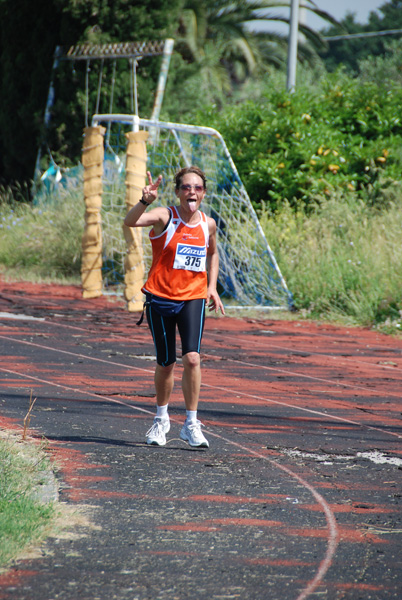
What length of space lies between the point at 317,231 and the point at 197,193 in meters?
9.30

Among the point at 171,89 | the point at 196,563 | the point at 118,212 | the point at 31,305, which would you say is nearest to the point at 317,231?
the point at 118,212

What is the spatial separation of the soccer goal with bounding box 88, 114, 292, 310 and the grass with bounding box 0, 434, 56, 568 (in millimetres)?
7832

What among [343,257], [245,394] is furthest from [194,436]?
[343,257]

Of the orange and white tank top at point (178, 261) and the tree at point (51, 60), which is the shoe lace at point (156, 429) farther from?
the tree at point (51, 60)

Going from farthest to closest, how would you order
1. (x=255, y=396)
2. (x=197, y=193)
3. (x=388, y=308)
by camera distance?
1. (x=388, y=308)
2. (x=255, y=396)
3. (x=197, y=193)

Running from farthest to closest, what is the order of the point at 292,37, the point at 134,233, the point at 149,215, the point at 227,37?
the point at 227,37
the point at 292,37
the point at 134,233
the point at 149,215

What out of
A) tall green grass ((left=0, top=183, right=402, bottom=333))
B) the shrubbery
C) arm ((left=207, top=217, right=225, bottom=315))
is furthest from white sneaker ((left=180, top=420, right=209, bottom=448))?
the shrubbery

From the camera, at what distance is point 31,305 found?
1239 centimetres

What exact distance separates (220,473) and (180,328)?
101 centimetres

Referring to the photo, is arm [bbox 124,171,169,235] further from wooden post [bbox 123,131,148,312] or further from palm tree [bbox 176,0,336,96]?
palm tree [bbox 176,0,336,96]

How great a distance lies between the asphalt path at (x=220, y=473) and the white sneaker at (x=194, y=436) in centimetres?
5

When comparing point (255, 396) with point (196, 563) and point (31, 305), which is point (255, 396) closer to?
point (196, 563)

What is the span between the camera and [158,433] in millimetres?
5668

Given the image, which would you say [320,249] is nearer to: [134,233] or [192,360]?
[134,233]
